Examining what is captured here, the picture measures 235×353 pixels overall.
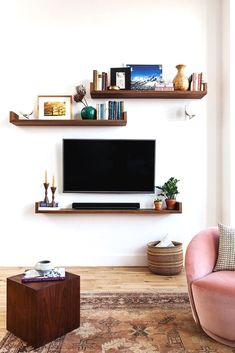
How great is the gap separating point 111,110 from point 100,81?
37 centimetres

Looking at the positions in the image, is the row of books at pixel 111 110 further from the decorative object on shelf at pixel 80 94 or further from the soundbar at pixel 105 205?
the soundbar at pixel 105 205

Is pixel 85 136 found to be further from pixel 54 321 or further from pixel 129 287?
pixel 54 321

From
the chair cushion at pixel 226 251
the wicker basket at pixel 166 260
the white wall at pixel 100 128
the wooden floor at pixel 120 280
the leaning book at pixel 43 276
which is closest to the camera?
the leaning book at pixel 43 276

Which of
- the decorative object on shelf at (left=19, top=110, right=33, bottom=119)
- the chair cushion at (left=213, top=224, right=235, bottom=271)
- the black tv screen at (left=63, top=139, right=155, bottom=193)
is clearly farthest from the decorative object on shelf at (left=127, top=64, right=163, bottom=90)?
the chair cushion at (left=213, top=224, right=235, bottom=271)

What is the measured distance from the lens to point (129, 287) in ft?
9.95

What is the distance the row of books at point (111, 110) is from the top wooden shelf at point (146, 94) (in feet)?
0.38

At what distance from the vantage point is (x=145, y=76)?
3.65 meters

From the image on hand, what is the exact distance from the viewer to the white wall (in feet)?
12.1

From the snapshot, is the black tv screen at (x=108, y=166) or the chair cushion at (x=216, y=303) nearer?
the chair cushion at (x=216, y=303)

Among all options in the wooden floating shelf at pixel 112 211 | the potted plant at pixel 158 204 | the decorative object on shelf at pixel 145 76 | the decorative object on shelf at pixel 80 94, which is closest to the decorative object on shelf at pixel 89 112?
the decorative object on shelf at pixel 80 94

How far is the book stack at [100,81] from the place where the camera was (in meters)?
3.50

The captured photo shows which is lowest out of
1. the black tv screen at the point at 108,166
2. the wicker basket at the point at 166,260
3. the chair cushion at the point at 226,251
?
the wicker basket at the point at 166,260

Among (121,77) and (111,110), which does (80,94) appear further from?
(121,77)

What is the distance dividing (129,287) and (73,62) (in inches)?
108
